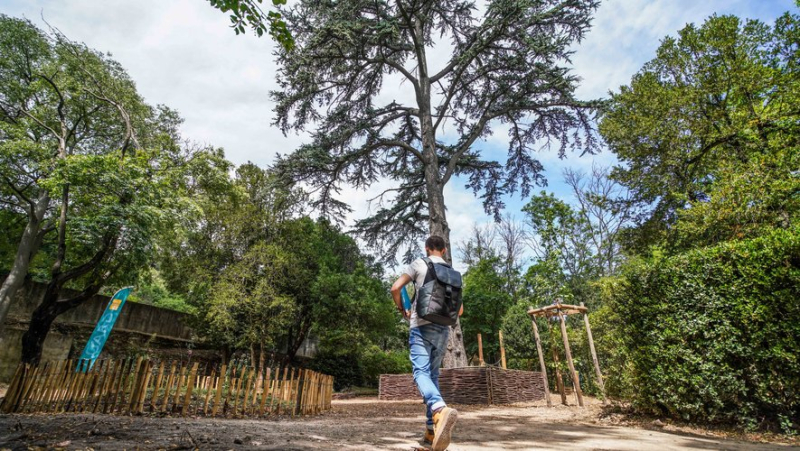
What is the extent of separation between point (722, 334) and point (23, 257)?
17.1m

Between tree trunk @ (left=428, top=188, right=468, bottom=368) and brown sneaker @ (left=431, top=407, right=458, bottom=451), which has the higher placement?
tree trunk @ (left=428, top=188, right=468, bottom=368)

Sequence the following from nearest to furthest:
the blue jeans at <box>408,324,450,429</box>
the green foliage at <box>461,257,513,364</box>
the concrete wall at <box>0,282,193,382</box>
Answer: the blue jeans at <box>408,324,450,429</box>
the concrete wall at <box>0,282,193,382</box>
the green foliage at <box>461,257,513,364</box>

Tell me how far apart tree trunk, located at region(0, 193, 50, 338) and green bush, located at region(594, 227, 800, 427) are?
51.6 ft

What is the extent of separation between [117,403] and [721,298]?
29.0ft

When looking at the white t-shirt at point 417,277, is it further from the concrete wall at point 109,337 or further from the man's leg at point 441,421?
the concrete wall at point 109,337

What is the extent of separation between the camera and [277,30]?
12.3ft

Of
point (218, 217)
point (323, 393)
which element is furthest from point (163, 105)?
point (323, 393)

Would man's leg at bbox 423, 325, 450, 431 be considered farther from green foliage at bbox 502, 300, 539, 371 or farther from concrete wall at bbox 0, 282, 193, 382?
green foliage at bbox 502, 300, 539, 371

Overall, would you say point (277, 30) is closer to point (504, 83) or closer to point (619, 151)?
point (504, 83)

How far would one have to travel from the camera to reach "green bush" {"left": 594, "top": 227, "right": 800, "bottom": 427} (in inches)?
179

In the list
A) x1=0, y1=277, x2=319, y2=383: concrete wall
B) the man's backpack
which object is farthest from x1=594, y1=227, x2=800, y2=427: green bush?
x1=0, y1=277, x2=319, y2=383: concrete wall

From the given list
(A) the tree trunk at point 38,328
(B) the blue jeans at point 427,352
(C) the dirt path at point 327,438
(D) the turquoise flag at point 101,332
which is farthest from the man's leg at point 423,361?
(A) the tree trunk at point 38,328

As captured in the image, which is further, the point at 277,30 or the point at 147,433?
the point at 277,30

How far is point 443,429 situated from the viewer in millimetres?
2598
